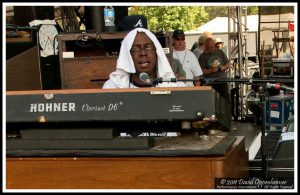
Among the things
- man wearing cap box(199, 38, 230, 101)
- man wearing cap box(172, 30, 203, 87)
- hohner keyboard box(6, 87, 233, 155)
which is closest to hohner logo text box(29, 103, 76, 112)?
hohner keyboard box(6, 87, 233, 155)

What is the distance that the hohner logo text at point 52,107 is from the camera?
93.4 inches

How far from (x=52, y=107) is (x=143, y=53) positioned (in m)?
0.73

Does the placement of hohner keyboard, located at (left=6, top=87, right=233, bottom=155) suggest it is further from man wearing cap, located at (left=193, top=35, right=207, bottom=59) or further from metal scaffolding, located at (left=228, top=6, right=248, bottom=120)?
metal scaffolding, located at (left=228, top=6, right=248, bottom=120)

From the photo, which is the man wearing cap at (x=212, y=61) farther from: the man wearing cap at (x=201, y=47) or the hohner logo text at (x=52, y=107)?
the hohner logo text at (x=52, y=107)

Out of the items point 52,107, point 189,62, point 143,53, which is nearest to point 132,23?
point 143,53

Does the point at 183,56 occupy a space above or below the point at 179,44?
below

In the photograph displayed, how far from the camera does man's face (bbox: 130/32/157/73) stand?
2941 millimetres

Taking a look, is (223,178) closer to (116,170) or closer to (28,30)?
(116,170)

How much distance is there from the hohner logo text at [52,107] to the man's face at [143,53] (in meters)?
0.68

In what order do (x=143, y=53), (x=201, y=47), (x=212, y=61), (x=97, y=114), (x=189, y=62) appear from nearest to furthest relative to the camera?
1. (x=97, y=114)
2. (x=143, y=53)
3. (x=189, y=62)
4. (x=212, y=61)
5. (x=201, y=47)

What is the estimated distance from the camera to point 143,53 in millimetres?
2941

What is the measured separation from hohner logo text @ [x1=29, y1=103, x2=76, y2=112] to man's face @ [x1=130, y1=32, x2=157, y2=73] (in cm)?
68

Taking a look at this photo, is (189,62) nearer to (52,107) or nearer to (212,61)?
(212,61)

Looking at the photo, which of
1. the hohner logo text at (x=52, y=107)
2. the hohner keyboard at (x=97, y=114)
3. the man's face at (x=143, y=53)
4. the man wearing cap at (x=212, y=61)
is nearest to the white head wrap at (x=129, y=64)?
the man's face at (x=143, y=53)
